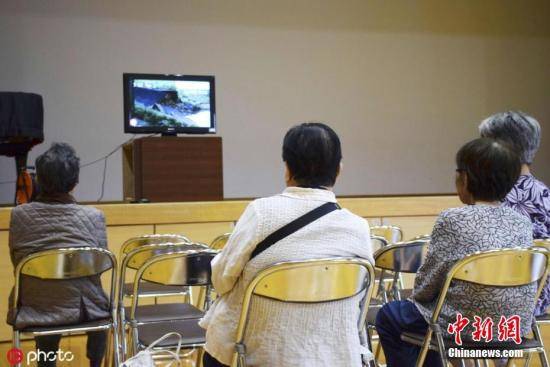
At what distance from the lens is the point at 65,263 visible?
103 inches

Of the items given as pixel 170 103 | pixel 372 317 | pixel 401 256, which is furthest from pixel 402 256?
pixel 170 103

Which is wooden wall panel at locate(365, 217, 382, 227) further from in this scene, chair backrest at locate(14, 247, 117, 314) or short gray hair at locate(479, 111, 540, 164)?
chair backrest at locate(14, 247, 117, 314)

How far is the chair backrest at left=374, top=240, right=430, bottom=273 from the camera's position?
103 inches

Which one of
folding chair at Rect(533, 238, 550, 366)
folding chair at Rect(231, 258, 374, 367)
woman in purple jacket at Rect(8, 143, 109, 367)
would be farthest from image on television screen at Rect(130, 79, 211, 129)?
folding chair at Rect(231, 258, 374, 367)

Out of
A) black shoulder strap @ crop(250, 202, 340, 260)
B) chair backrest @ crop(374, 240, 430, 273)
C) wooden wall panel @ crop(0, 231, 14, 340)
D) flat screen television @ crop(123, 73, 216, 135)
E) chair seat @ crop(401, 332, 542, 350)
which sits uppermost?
flat screen television @ crop(123, 73, 216, 135)

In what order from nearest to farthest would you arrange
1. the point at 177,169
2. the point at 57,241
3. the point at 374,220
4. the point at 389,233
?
the point at 57,241, the point at 389,233, the point at 177,169, the point at 374,220

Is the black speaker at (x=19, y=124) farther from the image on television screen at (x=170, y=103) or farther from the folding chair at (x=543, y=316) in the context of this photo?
the folding chair at (x=543, y=316)

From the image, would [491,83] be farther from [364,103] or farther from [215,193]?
[215,193]

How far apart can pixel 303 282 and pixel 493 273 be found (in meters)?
0.65

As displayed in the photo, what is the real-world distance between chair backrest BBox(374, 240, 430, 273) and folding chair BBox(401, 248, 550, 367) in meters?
0.44

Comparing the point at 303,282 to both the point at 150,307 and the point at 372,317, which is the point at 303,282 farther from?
the point at 150,307

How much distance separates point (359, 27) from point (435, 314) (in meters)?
5.40

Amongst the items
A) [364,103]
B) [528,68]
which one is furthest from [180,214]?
[528,68]

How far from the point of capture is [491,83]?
755 centimetres
